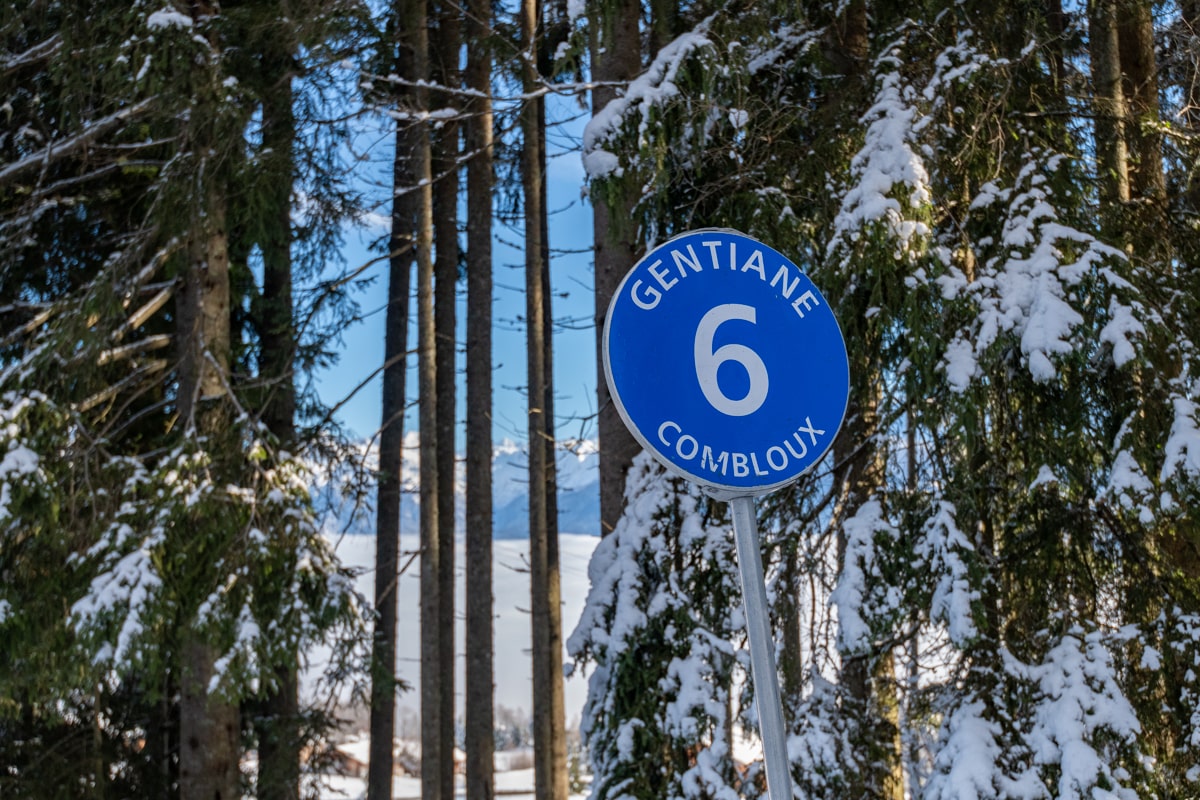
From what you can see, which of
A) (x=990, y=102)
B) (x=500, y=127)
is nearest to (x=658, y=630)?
(x=990, y=102)

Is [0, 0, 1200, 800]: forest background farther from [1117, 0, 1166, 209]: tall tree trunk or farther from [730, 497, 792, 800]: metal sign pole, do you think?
[730, 497, 792, 800]: metal sign pole

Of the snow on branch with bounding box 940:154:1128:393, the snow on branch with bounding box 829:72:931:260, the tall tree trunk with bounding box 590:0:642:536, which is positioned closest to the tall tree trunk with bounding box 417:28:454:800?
the tall tree trunk with bounding box 590:0:642:536

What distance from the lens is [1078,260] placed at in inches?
189

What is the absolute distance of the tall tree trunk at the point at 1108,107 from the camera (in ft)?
19.0

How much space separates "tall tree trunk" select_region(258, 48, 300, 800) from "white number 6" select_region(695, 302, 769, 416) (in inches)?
299

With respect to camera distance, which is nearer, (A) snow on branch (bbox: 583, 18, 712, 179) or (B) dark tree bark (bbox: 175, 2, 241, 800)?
(A) snow on branch (bbox: 583, 18, 712, 179)

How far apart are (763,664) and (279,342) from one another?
1071 centimetres

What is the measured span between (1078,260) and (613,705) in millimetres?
3077

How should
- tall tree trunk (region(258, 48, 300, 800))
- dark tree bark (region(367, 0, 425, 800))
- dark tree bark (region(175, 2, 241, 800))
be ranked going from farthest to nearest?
dark tree bark (region(367, 0, 425, 800)) < tall tree trunk (region(258, 48, 300, 800)) < dark tree bark (region(175, 2, 241, 800))

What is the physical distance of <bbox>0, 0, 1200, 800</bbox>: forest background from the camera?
479 centimetres

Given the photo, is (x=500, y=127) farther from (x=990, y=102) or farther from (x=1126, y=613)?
(x=1126, y=613)

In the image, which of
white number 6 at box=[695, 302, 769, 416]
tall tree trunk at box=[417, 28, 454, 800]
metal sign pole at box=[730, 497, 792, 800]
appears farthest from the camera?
tall tree trunk at box=[417, 28, 454, 800]

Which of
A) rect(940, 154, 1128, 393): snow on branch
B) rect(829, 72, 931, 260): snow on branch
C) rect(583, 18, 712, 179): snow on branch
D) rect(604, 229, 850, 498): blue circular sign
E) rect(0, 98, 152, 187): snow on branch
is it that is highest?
rect(0, 98, 152, 187): snow on branch

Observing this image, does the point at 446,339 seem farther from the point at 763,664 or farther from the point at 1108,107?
the point at 763,664
